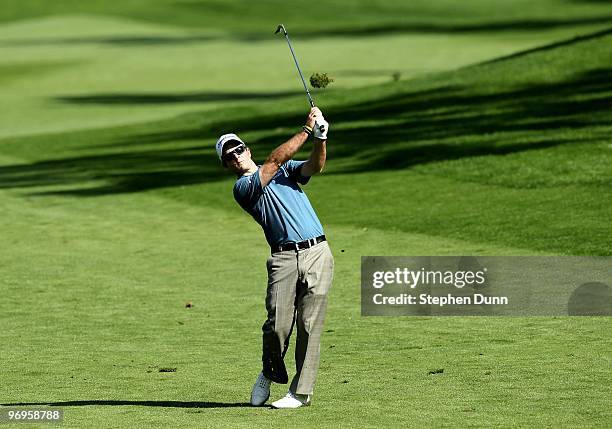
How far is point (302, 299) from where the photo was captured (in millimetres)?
10328

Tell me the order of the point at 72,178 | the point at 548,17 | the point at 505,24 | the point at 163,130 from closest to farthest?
1. the point at 72,178
2. the point at 163,130
3. the point at 505,24
4. the point at 548,17

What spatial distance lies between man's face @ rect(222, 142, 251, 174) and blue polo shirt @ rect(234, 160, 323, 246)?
0.37ft

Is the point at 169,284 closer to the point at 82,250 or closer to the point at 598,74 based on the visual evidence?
the point at 82,250

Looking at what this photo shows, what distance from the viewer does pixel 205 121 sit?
35188 millimetres

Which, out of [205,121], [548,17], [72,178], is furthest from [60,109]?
[548,17]

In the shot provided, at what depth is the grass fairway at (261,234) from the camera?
10.7 meters

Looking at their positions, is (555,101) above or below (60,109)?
below

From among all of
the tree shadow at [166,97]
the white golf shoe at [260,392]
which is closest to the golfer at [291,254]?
the white golf shoe at [260,392]

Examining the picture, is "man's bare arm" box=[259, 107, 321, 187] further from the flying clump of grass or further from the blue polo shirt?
the flying clump of grass

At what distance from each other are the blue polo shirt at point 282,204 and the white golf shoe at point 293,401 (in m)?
1.05

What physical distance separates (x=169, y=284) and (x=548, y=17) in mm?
59556

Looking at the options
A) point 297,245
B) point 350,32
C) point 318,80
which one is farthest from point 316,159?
point 350,32

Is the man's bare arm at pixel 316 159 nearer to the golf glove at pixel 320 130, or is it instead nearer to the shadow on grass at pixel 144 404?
the golf glove at pixel 320 130

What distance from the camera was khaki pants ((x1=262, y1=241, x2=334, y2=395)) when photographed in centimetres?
1023
